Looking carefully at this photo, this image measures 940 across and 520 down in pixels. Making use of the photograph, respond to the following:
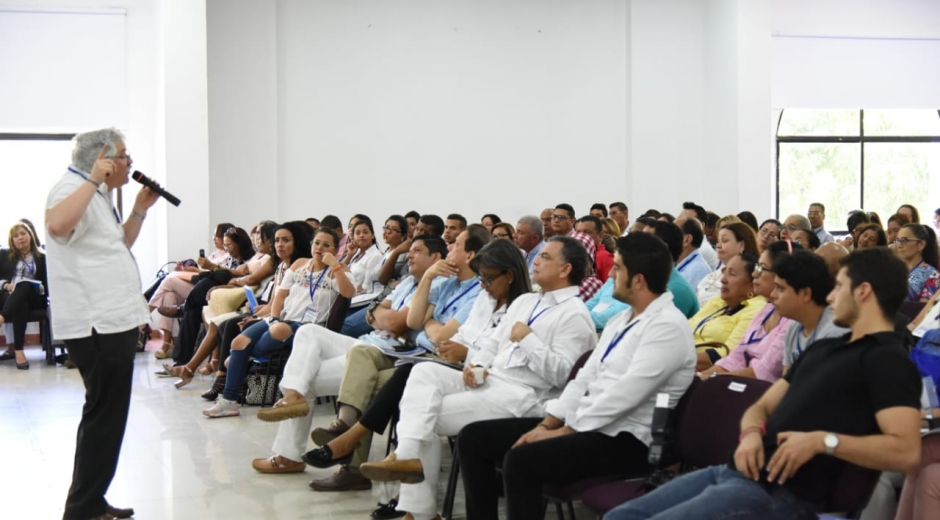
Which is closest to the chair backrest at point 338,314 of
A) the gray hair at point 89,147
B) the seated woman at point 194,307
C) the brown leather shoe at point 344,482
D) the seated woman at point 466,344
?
the brown leather shoe at point 344,482

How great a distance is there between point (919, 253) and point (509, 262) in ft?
8.61

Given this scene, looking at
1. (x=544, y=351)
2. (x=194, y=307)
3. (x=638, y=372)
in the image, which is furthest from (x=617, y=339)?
(x=194, y=307)

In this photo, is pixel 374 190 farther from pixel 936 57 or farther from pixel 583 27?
pixel 936 57

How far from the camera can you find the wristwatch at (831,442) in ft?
8.02

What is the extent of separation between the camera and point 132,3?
1084 cm

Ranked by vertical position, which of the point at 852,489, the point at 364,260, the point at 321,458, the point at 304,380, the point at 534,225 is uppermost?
the point at 534,225

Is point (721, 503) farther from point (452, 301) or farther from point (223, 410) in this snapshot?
point (223, 410)

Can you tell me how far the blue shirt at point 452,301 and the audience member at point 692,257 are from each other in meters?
1.28

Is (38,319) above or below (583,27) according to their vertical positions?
below

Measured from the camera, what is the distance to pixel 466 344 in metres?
4.43

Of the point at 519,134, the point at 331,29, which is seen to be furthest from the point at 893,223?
the point at 331,29

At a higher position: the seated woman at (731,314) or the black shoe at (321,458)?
the seated woman at (731,314)

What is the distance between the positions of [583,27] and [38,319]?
6.85 metres

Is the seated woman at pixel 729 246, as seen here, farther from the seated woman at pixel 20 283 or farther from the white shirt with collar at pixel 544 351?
the seated woman at pixel 20 283
